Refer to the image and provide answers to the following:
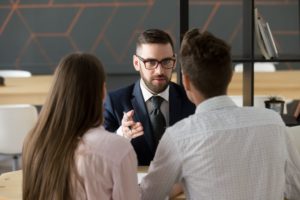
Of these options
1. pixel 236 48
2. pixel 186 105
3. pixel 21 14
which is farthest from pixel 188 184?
pixel 21 14

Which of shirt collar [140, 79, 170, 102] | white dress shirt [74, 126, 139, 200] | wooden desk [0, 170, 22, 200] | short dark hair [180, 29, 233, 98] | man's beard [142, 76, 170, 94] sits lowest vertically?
wooden desk [0, 170, 22, 200]

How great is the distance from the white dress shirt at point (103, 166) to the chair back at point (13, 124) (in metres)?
2.20

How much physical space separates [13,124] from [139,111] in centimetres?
155

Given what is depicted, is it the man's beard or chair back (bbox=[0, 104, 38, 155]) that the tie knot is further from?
chair back (bbox=[0, 104, 38, 155])

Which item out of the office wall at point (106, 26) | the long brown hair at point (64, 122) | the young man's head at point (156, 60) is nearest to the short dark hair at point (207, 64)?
the long brown hair at point (64, 122)

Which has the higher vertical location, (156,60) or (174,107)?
(156,60)

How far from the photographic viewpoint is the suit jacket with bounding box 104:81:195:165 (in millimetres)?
2230

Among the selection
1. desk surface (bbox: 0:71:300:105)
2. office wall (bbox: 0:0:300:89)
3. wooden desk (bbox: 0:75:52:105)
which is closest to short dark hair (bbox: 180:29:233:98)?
desk surface (bbox: 0:71:300:105)

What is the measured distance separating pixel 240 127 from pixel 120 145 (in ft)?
1.10

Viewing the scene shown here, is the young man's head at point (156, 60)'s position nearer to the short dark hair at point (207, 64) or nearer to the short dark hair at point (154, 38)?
the short dark hair at point (154, 38)

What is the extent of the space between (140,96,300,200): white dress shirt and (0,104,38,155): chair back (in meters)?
2.23

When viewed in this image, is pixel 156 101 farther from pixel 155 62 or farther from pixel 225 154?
pixel 225 154

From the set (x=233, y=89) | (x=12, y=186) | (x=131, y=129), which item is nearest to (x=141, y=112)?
(x=131, y=129)

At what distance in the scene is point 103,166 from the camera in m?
1.40
